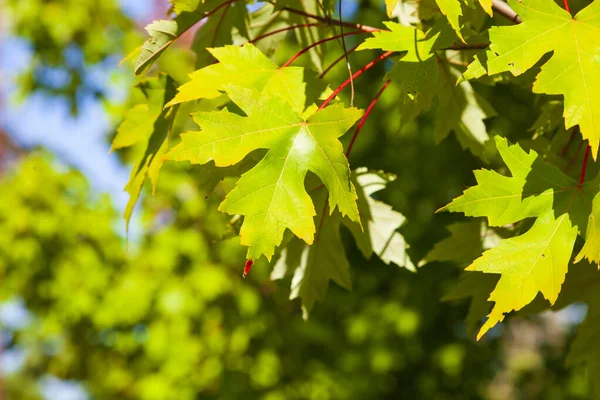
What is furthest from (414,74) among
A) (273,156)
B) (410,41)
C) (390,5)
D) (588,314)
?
(588,314)

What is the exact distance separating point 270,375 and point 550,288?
392 cm

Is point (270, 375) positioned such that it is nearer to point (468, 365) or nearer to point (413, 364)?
point (413, 364)

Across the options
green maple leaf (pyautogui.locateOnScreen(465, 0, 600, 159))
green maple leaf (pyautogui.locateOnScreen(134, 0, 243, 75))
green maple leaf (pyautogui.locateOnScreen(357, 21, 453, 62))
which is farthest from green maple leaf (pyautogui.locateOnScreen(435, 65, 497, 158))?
green maple leaf (pyautogui.locateOnScreen(134, 0, 243, 75))

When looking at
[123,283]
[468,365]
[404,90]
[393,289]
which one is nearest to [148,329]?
[123,283]

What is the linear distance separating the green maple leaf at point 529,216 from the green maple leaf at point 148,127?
77cm

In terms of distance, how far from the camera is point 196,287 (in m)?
5.19

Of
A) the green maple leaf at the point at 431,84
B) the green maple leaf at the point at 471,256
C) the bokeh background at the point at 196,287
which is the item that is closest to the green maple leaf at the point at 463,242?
the green maple leaf at the point at 471,256

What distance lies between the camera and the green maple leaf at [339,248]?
1732 millimetres

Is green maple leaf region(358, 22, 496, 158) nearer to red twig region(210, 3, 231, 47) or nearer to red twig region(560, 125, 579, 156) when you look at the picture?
red twig region(560, 125, 579, 156)

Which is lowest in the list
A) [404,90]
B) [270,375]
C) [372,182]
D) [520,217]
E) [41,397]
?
[41,397]

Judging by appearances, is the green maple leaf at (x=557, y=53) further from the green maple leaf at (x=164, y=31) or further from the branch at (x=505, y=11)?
the green maple leaf at (x=164, y=31)

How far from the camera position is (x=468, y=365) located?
5.22 metres

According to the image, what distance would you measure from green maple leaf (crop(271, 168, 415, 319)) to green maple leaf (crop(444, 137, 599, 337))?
0.47m

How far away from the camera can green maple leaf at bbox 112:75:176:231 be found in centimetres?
160
